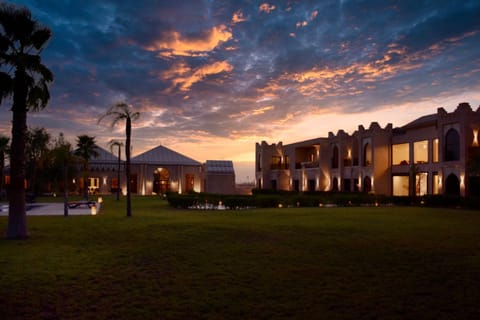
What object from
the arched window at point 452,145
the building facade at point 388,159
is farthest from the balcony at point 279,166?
the arched window at point 452,145

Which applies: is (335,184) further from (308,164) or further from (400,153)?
(400,153)

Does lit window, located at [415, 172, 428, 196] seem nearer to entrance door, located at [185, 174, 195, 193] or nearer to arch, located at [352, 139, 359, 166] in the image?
Answer: arch, located at [352, 139, 359, 166]

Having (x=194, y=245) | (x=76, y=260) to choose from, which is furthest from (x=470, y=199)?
(x=76, y=260)

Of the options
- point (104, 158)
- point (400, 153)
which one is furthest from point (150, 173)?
point (400, 153)

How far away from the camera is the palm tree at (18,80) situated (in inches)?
564

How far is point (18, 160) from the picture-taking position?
14.6 m

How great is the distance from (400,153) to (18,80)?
38176mm

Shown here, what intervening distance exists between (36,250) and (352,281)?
8789 millimetres

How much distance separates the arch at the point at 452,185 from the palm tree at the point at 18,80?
3125 cm

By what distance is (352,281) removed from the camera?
7891 millimetres

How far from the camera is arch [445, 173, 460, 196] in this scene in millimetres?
33625

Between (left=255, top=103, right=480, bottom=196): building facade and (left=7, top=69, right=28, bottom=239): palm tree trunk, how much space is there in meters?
28.6

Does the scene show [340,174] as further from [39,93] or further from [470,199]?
[39,93]

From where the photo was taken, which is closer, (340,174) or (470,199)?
(470,199)
